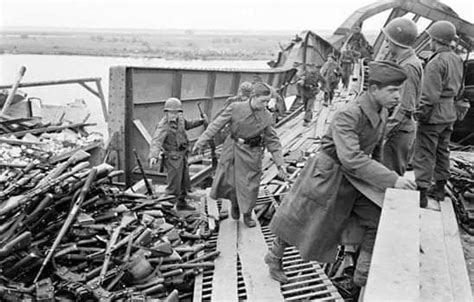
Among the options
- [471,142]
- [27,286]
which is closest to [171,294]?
[27,286]

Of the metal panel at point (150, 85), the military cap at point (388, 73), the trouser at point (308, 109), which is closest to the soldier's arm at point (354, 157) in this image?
the military cap at point (388, 73)

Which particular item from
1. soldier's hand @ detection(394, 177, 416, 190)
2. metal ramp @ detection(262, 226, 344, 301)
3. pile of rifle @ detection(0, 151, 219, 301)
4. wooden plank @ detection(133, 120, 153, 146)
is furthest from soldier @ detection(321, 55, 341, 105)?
soldier's hand @ detection(394, 177, 416, 190)

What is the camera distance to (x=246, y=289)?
388 cm

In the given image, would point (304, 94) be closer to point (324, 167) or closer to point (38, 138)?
point (38, 138)

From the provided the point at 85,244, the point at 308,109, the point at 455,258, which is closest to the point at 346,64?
the point at 308,109

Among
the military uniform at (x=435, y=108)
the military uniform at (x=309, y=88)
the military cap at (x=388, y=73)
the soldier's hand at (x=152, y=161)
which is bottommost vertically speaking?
the military uniform at (x=309, y=88)

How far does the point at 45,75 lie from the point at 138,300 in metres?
22.2

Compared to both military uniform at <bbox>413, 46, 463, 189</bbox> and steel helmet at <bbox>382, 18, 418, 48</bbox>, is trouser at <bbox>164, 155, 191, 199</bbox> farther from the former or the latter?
steel helmet at <bbox>382, 18, 418, 48</bbox>

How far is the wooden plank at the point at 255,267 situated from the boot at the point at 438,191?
1914mm

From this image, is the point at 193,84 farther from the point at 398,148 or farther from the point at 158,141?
the point at 398,148

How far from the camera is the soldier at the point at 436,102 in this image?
4.74 metres

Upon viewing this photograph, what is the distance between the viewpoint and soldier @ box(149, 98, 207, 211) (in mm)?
5816

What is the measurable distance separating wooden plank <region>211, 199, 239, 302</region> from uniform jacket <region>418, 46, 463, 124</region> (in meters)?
2.26

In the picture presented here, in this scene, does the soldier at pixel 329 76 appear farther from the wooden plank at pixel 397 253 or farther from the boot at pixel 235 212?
the wooden plank at pixel 397 253
